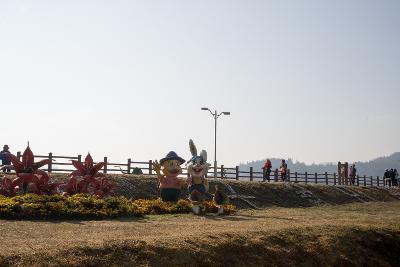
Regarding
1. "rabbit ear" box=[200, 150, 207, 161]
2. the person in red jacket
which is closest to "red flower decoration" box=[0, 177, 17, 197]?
"rabbit ear" box=[200, 150, 207, 161]

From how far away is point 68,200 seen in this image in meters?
15.6

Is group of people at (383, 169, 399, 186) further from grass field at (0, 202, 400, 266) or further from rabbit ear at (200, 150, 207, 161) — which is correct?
grass field at (0, 202, 400, 266)

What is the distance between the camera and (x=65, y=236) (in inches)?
420

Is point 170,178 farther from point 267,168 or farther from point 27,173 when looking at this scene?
point 267,168

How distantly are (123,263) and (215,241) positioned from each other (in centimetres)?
266

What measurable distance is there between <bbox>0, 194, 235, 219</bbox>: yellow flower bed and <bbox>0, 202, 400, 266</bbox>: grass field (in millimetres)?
886

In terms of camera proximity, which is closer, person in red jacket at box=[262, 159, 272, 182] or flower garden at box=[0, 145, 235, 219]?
flower garden at box=[0, 145, 235, 219]

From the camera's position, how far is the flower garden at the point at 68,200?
571 inches

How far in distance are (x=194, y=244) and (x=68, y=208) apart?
19.5ft

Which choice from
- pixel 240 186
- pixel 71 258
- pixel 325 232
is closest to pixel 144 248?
pixel 71 258

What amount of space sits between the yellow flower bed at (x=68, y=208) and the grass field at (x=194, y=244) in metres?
0.89

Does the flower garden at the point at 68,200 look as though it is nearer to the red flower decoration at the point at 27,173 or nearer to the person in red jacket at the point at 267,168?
the red flower decoration at the point at 27,173

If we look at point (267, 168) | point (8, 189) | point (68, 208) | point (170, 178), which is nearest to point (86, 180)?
point (8, 189)

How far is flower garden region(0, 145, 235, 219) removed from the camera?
14497mm
